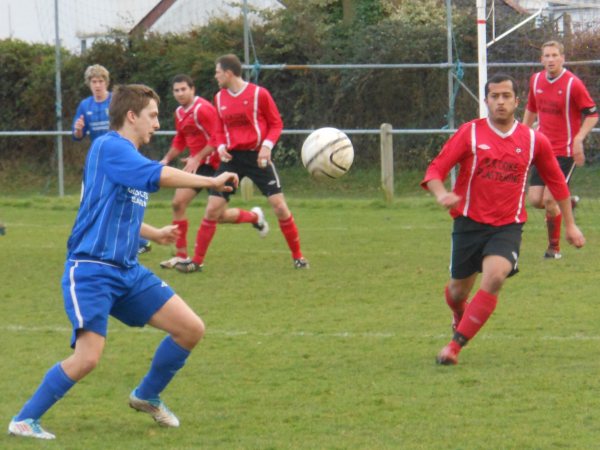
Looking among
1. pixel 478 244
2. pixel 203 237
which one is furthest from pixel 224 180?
pixel 203 237

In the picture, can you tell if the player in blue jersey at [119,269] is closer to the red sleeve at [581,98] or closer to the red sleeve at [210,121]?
the red sleeve at [210,121]

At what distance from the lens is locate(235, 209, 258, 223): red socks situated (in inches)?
469

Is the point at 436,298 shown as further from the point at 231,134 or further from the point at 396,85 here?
the point at 396,85

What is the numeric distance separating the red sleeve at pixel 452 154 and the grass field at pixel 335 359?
3.65 feet

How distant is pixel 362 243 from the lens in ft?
43.1

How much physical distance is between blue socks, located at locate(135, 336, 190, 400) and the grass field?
6.8 inches

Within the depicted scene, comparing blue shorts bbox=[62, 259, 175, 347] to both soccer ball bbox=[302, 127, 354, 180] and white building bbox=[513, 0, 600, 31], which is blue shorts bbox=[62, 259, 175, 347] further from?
white building bbox=[513, 0, 600, 31]

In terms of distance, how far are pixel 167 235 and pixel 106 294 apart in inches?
16.4

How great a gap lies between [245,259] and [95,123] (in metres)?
2.36

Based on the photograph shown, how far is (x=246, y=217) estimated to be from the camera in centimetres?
1203

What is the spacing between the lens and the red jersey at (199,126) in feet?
37.4

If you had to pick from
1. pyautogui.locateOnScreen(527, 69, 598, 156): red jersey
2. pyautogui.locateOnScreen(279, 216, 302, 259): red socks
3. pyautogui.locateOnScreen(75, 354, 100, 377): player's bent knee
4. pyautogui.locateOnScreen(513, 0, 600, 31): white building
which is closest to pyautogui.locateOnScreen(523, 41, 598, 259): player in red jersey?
pyautogui.locateOnScreen(527, 69, 598, 156): red jersey

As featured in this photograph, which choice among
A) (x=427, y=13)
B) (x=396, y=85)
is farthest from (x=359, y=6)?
(x=396, y=85)

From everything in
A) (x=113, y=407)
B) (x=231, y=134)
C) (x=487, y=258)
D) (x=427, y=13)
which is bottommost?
(x=113, y=407)
